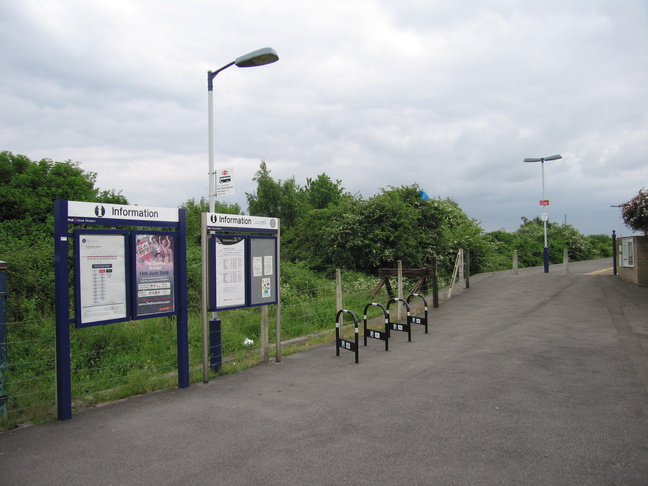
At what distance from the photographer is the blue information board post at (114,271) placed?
5430mm

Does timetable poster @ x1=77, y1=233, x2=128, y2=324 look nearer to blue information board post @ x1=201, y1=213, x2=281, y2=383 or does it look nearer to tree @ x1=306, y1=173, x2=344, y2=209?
blue information board post @ x1=201, y1=213, x2=281, y2=383

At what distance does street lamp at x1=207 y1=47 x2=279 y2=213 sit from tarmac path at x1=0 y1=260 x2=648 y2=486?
357 cm

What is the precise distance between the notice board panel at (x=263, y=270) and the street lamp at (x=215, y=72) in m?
1.12

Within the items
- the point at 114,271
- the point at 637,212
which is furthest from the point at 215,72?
the point at 637,212

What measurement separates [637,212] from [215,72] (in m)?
15.9

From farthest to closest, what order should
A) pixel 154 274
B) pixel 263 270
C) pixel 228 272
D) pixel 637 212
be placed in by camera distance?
pixel 637 212
pixel 263 270
pixel 228 272
pixel 154 274

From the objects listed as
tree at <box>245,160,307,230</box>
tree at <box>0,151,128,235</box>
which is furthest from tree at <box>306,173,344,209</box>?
tree at <box>0,151,128,235</box>

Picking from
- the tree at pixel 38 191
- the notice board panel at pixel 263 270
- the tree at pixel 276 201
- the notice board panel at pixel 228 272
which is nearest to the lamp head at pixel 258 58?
the notice board panel at pixel 263 270

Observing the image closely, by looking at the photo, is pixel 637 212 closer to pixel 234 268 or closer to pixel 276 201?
Result: pixel 234 268

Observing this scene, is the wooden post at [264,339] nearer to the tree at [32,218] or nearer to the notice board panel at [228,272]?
the notice board panel at [228,272]

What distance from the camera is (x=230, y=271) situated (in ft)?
24.0

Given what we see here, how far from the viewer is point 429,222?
2373 centimetres

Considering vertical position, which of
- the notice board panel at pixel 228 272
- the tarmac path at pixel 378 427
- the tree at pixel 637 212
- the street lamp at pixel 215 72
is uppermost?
the street lamp at pixel 215 72

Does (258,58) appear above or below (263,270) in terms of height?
above
